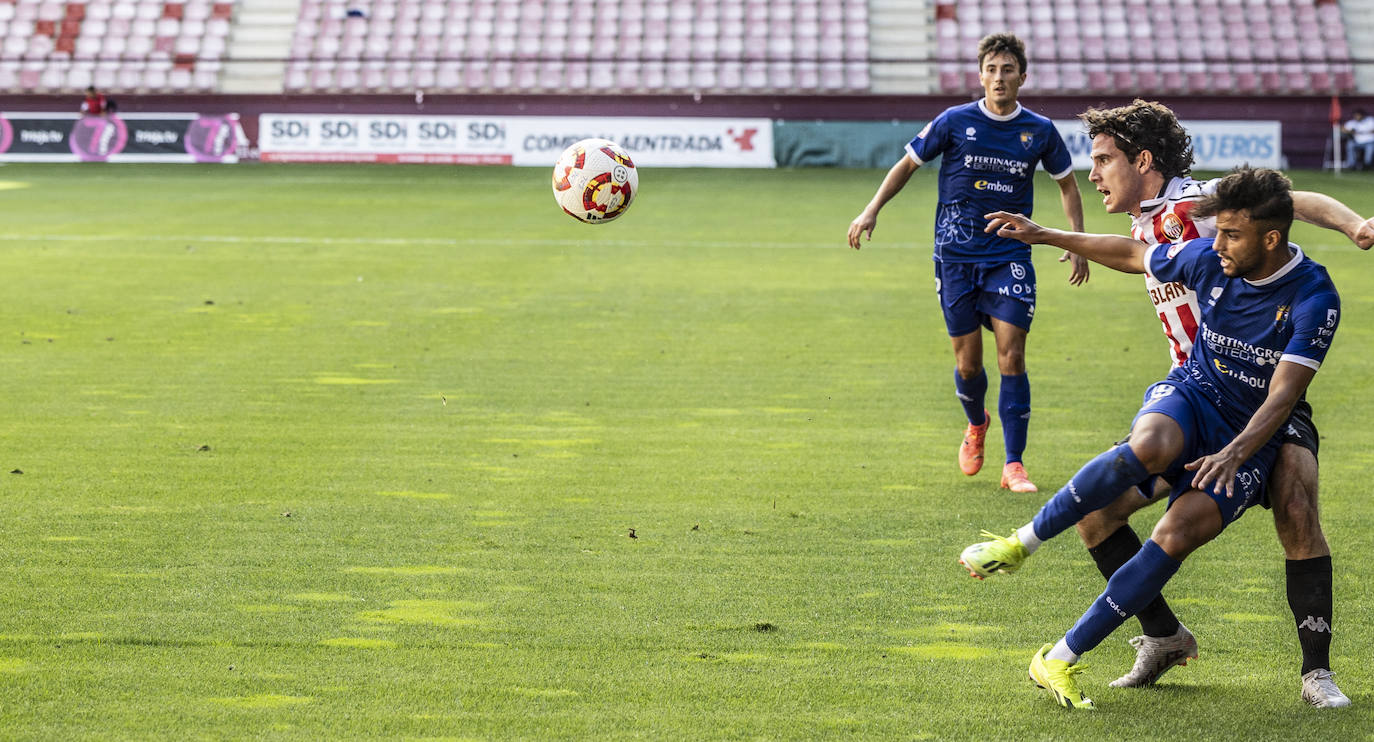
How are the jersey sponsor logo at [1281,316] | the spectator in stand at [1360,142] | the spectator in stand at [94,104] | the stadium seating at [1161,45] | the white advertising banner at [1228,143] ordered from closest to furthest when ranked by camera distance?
the jersey sponsor logo at [1281,316]
the white advertising banner at [1228,143]
the spectator in stand at [1360,142]
the spectator in stand at [94,104]
the stadium seating at [1161,45]

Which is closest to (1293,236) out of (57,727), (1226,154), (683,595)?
(1226,154)

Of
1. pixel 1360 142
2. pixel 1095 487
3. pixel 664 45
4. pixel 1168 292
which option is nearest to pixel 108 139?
pixel 664 45

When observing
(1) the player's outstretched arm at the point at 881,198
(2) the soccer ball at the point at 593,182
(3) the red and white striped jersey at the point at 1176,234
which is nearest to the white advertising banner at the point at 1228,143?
(2) the soccer ball at the point at 593,182

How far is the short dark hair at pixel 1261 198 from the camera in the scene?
4078mm

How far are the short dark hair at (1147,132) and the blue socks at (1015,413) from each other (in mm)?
2538

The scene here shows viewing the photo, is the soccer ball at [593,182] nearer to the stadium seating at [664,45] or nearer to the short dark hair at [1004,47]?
the short dark hair at [1004,47]

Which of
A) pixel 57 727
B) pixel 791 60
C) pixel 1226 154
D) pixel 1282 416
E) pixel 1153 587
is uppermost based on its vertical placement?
pixel 791 60

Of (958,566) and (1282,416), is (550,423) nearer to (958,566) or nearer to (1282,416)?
(958,566)

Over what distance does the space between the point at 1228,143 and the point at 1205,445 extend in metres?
29.8

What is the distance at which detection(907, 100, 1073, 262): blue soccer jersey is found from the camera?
740 centimetres

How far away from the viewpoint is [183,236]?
1827 cm

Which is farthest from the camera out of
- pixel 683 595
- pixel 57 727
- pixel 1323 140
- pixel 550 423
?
pixel 1323 140

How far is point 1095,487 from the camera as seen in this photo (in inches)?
167

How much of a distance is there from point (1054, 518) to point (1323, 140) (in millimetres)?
33299
